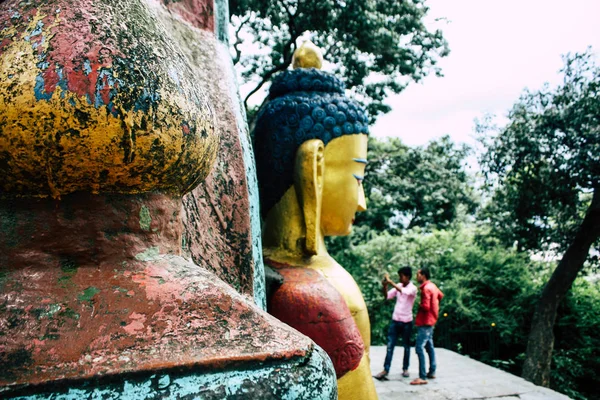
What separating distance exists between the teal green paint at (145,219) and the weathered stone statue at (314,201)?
1.14 meters

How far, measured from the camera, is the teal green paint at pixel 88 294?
62 centimetres

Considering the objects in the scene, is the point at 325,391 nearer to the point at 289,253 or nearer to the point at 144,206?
the point at 144,206

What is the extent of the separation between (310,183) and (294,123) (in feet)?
0.88

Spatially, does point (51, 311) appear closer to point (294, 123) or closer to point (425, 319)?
point (294, 123)

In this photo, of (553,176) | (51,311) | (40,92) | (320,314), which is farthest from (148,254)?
(553,176)

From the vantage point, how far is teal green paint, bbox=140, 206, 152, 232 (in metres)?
0.70

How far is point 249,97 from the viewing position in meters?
8.87

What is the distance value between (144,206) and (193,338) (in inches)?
8.5

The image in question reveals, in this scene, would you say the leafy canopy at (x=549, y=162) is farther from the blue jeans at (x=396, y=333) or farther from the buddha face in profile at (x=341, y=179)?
the buddha face in profile at (x=341, y=179)

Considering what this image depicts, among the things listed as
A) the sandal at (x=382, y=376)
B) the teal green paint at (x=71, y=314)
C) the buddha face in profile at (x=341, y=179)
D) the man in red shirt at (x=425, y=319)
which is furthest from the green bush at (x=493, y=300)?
the teal green paint at (x=71, y=314)

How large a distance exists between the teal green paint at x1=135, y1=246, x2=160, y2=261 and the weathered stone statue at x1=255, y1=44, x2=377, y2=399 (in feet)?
3.67

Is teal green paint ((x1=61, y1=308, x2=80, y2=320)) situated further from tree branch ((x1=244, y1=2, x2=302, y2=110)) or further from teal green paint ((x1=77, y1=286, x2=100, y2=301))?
tree branch ((x1=244, y1=2, x2=302, y2=110))

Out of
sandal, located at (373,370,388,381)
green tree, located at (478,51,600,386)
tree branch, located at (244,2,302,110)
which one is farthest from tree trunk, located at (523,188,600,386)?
tree branch, located at (244,2,302,110)

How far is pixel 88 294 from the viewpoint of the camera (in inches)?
24.6
